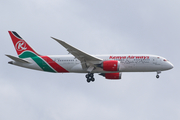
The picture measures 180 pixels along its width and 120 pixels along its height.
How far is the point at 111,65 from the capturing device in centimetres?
4938

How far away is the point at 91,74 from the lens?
51.8 meters

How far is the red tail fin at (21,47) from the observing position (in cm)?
5453

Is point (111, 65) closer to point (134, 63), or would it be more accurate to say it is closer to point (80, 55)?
point (134, 63)

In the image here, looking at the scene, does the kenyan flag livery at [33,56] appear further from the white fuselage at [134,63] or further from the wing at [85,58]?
the wing at [85,58]

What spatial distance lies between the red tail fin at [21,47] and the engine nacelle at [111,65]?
1078 centimetres

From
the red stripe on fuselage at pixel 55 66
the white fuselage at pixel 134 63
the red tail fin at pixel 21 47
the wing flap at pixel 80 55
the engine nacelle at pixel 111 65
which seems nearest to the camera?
the wing flap at pixel 80 55

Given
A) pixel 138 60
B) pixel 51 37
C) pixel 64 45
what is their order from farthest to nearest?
1. pixel 138 60
2. pixel 64 45
3. pixel 51 37

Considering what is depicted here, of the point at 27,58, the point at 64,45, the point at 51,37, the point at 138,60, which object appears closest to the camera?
the point at 51,37

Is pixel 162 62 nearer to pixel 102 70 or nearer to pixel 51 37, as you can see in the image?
pixel 102 70

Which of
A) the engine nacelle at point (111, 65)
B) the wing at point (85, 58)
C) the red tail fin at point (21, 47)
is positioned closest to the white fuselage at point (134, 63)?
the wing at point (85, 58)

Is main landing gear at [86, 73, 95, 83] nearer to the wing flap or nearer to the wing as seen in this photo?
the wing

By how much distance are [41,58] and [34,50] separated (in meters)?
2.20

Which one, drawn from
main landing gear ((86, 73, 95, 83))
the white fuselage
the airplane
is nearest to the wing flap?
the airplane

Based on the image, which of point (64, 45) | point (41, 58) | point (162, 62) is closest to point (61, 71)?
point (41, 58)
